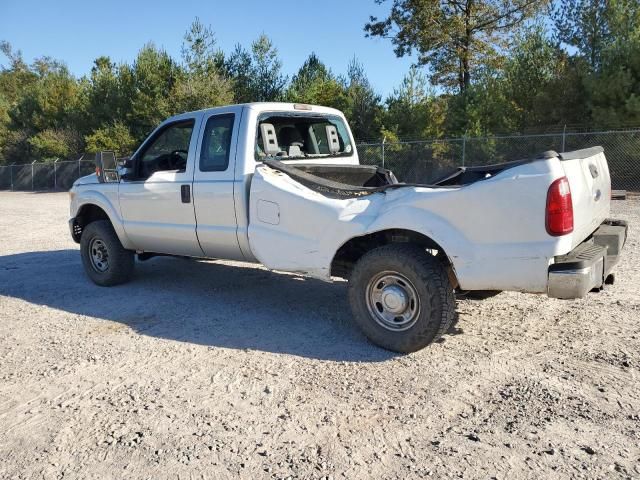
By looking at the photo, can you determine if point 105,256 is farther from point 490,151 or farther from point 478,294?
point 490,151

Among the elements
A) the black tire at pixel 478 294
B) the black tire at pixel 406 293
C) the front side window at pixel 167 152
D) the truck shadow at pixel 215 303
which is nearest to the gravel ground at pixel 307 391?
the truck shadow at pixel 215 303

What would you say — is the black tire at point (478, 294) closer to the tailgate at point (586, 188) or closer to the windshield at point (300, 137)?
the tailgate at point (586, 188)

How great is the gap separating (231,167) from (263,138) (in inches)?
17.8

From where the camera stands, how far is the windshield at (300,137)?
5.36 meters

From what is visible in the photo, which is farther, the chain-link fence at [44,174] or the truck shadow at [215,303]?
the chain-link fence at [44,174]

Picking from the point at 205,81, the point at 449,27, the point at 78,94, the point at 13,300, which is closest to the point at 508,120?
the point at 449,27

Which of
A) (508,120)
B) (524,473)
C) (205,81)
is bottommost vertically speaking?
(524,473)

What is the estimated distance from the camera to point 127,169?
633cm

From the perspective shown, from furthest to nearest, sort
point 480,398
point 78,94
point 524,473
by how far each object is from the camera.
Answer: point 78,94, point 480,398, point 524,473

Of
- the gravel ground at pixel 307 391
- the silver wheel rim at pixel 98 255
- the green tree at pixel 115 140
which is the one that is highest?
the green tree at pixel 115 140

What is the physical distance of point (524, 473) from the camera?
2.65m

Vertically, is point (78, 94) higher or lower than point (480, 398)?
higher

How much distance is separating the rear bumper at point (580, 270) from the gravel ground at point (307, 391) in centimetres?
61

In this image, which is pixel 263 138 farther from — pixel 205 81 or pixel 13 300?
pixel 205 81
